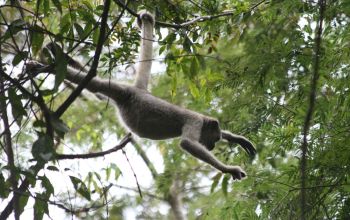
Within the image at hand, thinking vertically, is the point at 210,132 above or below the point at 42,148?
above

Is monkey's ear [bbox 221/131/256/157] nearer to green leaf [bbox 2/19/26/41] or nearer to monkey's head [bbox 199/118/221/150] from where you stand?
monkey's head [bbox 199/118/221/150]

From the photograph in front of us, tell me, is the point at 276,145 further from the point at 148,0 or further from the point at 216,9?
the point at 148,0

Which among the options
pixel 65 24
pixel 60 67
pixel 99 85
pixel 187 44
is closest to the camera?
pixel 60 67

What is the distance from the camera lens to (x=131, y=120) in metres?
5.33

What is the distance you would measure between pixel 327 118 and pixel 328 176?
508 mm

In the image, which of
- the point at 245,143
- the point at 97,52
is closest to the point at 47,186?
the point at 97,52

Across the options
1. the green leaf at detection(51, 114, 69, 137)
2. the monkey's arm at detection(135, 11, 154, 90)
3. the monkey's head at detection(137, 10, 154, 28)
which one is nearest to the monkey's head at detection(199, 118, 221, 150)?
the monkey's arm at detection(135, 11, 154, 90)

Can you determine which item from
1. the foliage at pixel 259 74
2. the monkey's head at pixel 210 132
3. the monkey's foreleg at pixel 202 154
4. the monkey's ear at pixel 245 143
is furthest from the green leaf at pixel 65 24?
the monkey's ear at pixel 245 143

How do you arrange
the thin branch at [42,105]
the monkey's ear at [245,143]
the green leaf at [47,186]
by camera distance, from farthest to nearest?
1. the monkey's ear at [245,143]
2. the green leaf at [47,186]
3. the thin branch at [42,105]

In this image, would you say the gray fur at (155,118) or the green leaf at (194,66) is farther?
the gray fur at (155,118)

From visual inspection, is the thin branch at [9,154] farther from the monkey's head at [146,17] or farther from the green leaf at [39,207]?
the monkey's head at [146,17]

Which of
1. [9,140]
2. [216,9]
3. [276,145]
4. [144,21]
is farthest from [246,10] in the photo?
[9,140]

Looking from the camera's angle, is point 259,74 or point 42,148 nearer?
point 42,148

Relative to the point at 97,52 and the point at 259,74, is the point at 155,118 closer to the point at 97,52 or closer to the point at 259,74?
the point at 259,74
